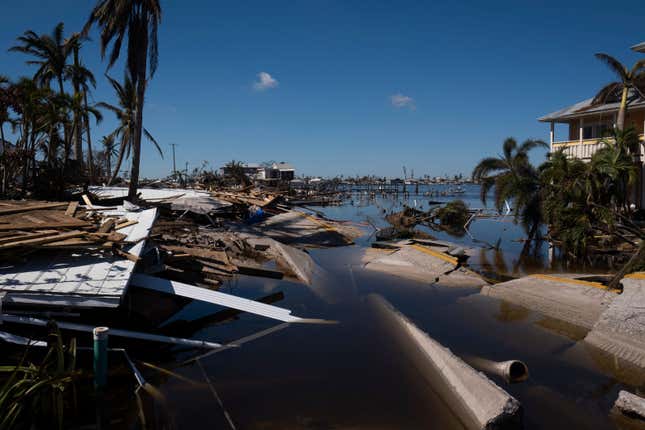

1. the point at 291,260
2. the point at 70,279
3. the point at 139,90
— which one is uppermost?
the point at 139,90

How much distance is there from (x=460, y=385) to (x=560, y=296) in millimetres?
5181

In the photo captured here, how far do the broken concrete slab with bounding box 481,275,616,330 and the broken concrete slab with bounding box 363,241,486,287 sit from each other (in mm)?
1152

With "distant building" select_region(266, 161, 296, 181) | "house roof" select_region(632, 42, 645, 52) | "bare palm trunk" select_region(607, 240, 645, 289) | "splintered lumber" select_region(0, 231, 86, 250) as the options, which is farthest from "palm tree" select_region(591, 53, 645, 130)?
"distant building" select_region(266, 161, 296, 181)

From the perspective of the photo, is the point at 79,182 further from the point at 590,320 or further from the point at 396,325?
the point at 590,320

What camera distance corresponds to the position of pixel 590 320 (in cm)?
833

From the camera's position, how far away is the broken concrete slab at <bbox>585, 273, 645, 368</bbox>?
269 inches

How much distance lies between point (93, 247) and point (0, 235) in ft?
4.75

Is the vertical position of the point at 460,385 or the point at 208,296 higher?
the point at 208,296

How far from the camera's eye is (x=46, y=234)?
704 cm

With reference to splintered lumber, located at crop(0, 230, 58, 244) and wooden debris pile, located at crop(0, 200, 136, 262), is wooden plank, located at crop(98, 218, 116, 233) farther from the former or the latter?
splintered lumber, located at crop(0, 230, 58, 244)

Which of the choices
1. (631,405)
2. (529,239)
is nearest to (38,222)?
(631,405)

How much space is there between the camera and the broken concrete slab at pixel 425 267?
1210 centimetres

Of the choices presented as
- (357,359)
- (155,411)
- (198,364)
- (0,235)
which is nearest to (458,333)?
(357,359)

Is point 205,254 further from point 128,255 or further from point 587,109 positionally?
point 587,109
